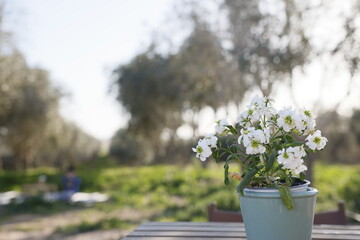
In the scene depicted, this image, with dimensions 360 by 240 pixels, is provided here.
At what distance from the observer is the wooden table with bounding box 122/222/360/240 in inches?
86.0

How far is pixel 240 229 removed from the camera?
2.40m

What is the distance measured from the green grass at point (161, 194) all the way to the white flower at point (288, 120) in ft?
19.8

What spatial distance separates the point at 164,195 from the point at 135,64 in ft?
24.6

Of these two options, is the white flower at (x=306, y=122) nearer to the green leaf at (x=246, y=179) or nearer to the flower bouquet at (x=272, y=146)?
the flower bouquet at (x=272, y=146)

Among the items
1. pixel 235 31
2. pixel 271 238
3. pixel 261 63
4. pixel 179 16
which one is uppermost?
pixel 179 16

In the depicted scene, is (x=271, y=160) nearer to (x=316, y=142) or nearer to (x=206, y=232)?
(x=316, y=142)

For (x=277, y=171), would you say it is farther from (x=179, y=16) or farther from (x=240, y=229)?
(x=179, y=16)

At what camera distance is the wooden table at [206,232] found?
7.17ft

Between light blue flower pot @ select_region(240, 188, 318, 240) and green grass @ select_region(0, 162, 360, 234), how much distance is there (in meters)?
5.97

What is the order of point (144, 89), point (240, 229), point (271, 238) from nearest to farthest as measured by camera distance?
point (271, 238), point (240, 229), point (144, 89)

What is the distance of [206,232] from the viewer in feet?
7.60

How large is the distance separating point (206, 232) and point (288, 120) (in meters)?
0.95

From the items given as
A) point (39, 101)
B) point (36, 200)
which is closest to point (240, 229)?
point (36, 200)

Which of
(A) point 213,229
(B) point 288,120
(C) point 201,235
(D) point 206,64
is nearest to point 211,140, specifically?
(B) point 288,120
